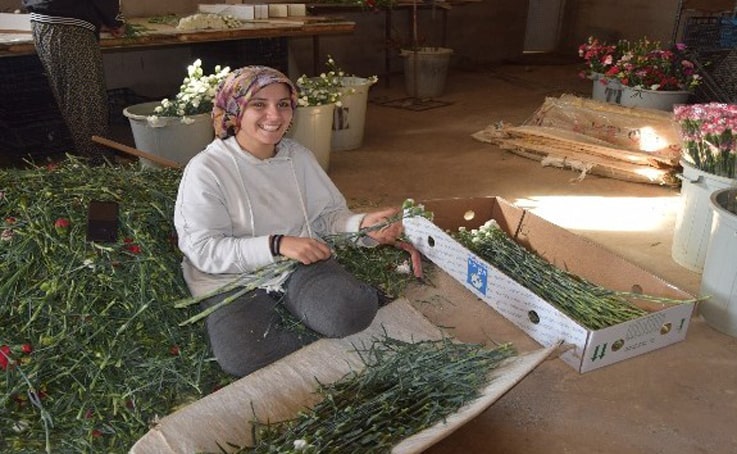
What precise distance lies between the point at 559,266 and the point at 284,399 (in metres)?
1.37

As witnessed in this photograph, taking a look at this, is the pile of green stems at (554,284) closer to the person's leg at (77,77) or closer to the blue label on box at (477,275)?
the blue label on box at (477,275)

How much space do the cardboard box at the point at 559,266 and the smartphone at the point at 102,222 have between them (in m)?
1.18

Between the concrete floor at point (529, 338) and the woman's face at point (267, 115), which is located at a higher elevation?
the woman's face at point (267, 115)

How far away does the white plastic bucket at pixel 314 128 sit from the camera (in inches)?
145

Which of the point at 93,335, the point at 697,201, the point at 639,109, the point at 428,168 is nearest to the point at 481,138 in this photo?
the point at 428,168

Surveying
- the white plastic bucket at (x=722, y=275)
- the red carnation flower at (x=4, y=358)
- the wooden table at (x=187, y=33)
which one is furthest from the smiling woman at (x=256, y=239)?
the wooden table at (x=187, y=33)

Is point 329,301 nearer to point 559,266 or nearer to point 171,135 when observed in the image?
point 559,266

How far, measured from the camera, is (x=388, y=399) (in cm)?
152

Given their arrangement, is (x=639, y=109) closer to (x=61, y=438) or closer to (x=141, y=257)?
(x=141, y=257)

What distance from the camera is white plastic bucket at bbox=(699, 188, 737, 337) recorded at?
7.06 feet

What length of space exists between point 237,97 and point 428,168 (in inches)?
96.3

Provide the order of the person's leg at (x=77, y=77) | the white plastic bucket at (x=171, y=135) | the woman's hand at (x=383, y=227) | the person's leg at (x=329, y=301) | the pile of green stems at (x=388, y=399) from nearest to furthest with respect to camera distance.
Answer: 1. the pile of green stems at (x=388, y=399)
2. the person's leg at (x=329, y=301)
3. the woman's hand at (x=383, y=227)
4. the person's leg at (x=77, y=77)
5. the white plastic bucket at (x=171, y=135)

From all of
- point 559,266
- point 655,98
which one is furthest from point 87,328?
point 655,98

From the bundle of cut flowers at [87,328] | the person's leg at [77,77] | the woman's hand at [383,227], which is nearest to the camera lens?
the bundle of cut flowers at [87,328]
